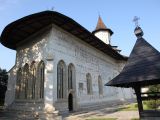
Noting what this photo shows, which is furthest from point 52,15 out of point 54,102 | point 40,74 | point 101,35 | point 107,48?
point 101,35

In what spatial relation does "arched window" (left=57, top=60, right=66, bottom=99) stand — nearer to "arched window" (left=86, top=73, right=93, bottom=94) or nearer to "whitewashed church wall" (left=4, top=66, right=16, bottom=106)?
"arched window" (left=86, top=73, right=93, bottom=94)

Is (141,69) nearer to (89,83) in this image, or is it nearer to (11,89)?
(89,83)

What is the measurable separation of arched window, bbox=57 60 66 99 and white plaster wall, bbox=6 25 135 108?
0.54 metres

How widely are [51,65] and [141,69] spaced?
8.55 metres

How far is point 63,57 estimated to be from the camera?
49.0ft

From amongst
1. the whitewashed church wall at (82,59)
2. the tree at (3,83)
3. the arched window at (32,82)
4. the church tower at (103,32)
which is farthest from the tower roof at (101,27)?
the arched window at (32,82)

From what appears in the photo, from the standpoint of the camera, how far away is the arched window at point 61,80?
46.0ft

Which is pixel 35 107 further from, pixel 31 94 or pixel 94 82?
pixel 94 82

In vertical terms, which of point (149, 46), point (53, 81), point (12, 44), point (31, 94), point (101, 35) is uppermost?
point (101, 35)

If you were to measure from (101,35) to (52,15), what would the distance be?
19132 mm

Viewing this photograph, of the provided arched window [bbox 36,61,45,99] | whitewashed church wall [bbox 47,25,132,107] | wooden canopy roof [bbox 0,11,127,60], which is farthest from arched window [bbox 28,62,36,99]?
wooden canopy roof [bbox 0,11,127,60]

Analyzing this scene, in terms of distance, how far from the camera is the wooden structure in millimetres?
5597

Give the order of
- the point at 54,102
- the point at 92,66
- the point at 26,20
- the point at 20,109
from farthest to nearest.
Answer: the point at 92,66
the point at 20,109
the point at 26,20
the point at 54,102

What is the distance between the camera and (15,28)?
14.9 m
